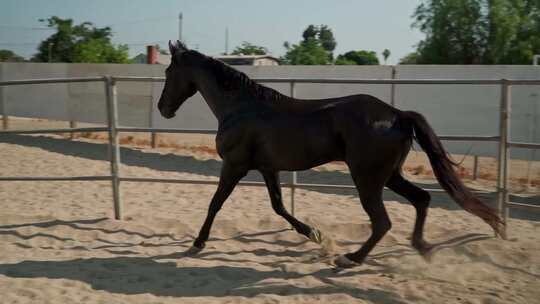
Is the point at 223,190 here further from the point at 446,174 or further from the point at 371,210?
the point at 446,174

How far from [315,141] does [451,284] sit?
4.69 ft

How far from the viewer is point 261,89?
4504 millimetres

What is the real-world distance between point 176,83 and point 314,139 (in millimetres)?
1501

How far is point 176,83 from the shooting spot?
4789 mm

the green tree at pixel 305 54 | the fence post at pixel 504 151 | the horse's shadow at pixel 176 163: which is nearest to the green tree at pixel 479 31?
the green tree at pixel 305 54

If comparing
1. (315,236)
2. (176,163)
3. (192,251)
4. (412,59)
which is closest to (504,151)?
(315,236)

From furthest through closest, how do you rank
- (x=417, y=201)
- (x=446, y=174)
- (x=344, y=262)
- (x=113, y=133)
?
1. (x=113, y=133)
2. (x=417, y=201)
3. (x=344, y=262)
4. (x=446, y=174)

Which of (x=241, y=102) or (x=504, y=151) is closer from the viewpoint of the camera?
(x=241, y=102)

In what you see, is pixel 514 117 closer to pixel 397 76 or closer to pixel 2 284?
pixel 397 76

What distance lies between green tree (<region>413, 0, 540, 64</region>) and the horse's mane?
19.1 m

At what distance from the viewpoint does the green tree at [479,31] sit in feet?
68.1

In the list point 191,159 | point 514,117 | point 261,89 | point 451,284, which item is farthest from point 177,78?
point 514,117

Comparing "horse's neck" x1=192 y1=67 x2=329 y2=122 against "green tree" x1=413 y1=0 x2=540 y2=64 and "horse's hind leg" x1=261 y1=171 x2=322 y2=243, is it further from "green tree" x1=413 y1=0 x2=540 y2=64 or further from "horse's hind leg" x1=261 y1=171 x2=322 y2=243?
"green tree" x1=413 y1=0 x2=540 y2=64

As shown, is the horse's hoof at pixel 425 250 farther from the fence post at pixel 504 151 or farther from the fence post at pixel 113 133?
the fence post at pixel 113 133
